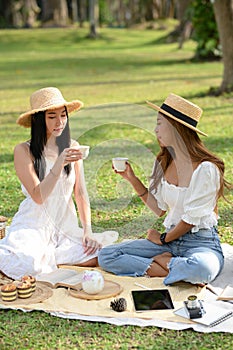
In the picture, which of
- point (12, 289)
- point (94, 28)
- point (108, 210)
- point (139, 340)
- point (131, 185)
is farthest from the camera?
point (94, 28)

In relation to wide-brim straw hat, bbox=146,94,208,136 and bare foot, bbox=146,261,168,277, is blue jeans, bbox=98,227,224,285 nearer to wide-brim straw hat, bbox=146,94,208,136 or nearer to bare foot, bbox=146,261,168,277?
bare foot, bbox=146,261,168,277

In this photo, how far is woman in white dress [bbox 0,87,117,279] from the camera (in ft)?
14.0

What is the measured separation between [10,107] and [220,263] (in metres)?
8.01

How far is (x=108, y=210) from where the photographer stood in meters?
4.84

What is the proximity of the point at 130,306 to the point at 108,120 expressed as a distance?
52.1 inches

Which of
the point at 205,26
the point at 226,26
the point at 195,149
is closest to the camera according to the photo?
the point at 195,149

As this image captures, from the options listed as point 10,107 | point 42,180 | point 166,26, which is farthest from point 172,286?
point 166,26

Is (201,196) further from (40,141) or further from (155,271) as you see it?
(40,141)

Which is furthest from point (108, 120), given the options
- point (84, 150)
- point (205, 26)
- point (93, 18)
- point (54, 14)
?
point (54, 14)

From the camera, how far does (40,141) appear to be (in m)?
4.36

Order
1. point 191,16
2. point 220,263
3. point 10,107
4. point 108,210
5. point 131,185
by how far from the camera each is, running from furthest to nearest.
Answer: point 191,16 → point 10,107 → point 108,210 → point 131,185 → point 220,263

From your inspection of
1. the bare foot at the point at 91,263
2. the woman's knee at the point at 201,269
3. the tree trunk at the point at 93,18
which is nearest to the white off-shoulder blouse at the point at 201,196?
the woman's knee at the point at 201,269

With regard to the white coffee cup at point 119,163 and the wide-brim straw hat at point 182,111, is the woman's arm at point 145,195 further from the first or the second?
the wide-brim straw hat at point 182,111

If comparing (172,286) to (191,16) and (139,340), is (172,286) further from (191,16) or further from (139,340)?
(191,16)
